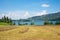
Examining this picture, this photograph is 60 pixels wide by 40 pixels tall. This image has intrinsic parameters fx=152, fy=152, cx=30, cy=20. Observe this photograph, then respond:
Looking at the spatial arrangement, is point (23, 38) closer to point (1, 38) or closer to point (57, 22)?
point (1, 38)

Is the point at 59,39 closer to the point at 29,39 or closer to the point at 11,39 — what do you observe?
the point at 29,39

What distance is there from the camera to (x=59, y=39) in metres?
5.55

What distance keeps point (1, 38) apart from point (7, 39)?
0.30 meters

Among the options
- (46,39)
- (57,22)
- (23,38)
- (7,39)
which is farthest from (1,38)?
(57,22)

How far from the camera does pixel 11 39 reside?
545 centimetres

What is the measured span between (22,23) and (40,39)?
5202 millimetres

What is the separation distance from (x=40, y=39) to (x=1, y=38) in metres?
1.43

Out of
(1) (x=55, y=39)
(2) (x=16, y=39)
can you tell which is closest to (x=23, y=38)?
(2) (x=16, y=39)

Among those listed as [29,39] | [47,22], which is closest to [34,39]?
[29,39]

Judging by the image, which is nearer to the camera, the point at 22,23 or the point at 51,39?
the point at 51,39

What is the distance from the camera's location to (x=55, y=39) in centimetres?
554

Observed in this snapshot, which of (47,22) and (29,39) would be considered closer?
(29,39)

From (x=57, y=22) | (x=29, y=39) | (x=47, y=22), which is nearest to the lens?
(x=29, y=39)

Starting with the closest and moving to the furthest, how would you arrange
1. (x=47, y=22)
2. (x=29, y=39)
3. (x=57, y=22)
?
(x=29, y=39) < (x=57, y=22) < (x=47, y=22)
